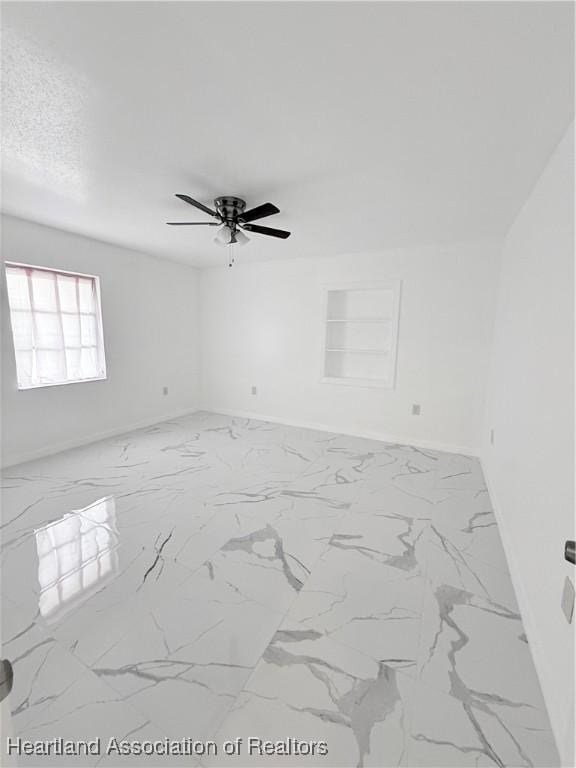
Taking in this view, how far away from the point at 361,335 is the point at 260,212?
8.07 ft

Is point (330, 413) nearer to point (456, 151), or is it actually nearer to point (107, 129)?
point (456, 151)

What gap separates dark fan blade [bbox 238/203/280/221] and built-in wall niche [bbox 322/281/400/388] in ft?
6.77

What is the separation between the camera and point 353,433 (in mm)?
4383

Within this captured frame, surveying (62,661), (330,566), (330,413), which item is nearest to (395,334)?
(330,413)

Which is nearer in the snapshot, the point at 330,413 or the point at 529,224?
the point at 529,224

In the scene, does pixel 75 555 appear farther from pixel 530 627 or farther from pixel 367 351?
pixel 367 351

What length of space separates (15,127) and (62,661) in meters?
2.51

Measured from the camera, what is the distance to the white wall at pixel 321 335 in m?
3.65

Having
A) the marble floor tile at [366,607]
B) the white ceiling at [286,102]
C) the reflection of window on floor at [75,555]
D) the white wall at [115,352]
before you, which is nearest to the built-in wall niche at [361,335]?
the white ceiling at [286,102]

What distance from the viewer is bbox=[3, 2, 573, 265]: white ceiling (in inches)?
43.3

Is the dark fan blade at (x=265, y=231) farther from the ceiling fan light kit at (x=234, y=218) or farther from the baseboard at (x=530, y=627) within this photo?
the baseboard at (x=530, y=627)

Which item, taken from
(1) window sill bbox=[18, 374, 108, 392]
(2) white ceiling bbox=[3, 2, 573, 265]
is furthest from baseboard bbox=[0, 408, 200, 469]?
(2) white ceiling bbox=[3, 2, 573, 265]

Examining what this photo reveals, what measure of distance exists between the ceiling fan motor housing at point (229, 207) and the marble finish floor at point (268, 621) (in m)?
2.21

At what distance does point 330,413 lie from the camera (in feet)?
14.8
